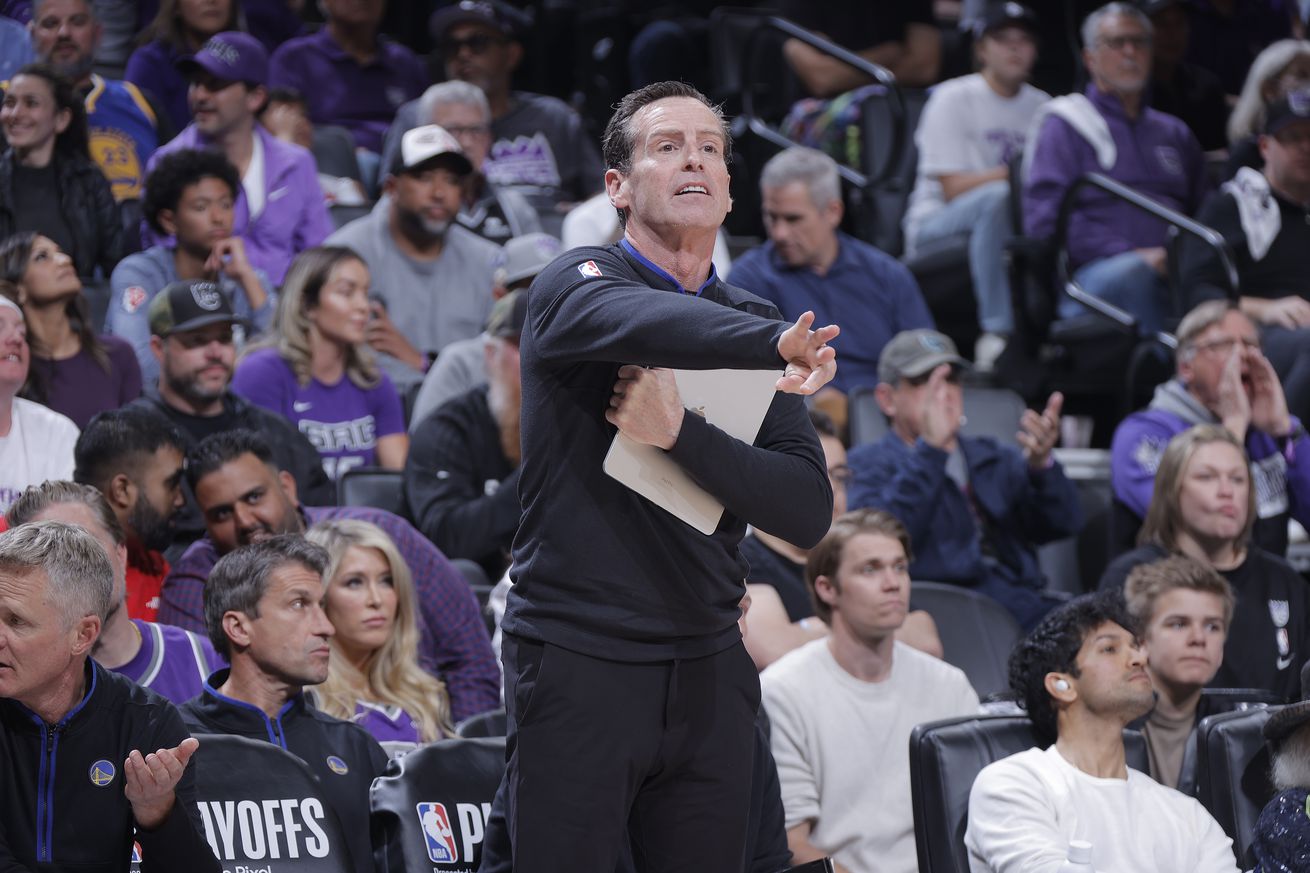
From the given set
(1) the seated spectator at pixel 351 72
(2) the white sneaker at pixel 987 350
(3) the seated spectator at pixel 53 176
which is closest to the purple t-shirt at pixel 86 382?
(3) the seated spectator at pixel 53 176

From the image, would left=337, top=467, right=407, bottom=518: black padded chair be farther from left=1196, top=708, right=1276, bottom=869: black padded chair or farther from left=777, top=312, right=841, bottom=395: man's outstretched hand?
left=777, top=312, right=841, bottom=395: man's outstretched hand

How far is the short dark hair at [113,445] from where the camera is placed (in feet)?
14.0

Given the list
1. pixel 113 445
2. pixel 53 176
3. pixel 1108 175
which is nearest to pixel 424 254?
pixel 53 176

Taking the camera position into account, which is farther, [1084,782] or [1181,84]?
[1181,84]

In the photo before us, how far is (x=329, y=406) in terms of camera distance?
550 cm

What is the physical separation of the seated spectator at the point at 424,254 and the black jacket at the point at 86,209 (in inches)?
31.6

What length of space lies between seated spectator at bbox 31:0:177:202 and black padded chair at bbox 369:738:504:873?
3.91m

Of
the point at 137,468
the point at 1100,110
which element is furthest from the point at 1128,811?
the point at 1100,110

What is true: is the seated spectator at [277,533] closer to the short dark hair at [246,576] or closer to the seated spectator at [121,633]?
the seated spectator at [121,633]

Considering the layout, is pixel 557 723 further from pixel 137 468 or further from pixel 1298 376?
pixel 1298 376

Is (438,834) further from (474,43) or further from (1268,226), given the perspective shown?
(474,43)

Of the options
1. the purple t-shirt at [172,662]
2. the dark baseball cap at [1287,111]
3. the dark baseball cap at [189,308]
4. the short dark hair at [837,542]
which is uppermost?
the dark baseball cap at [1287,111]

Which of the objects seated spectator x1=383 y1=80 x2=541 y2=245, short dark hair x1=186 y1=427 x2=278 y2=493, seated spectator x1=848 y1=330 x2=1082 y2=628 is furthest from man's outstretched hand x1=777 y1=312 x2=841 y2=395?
seated spectator x1=383 y1=80 x2=541 y2=245

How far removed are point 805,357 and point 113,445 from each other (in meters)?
2.66
